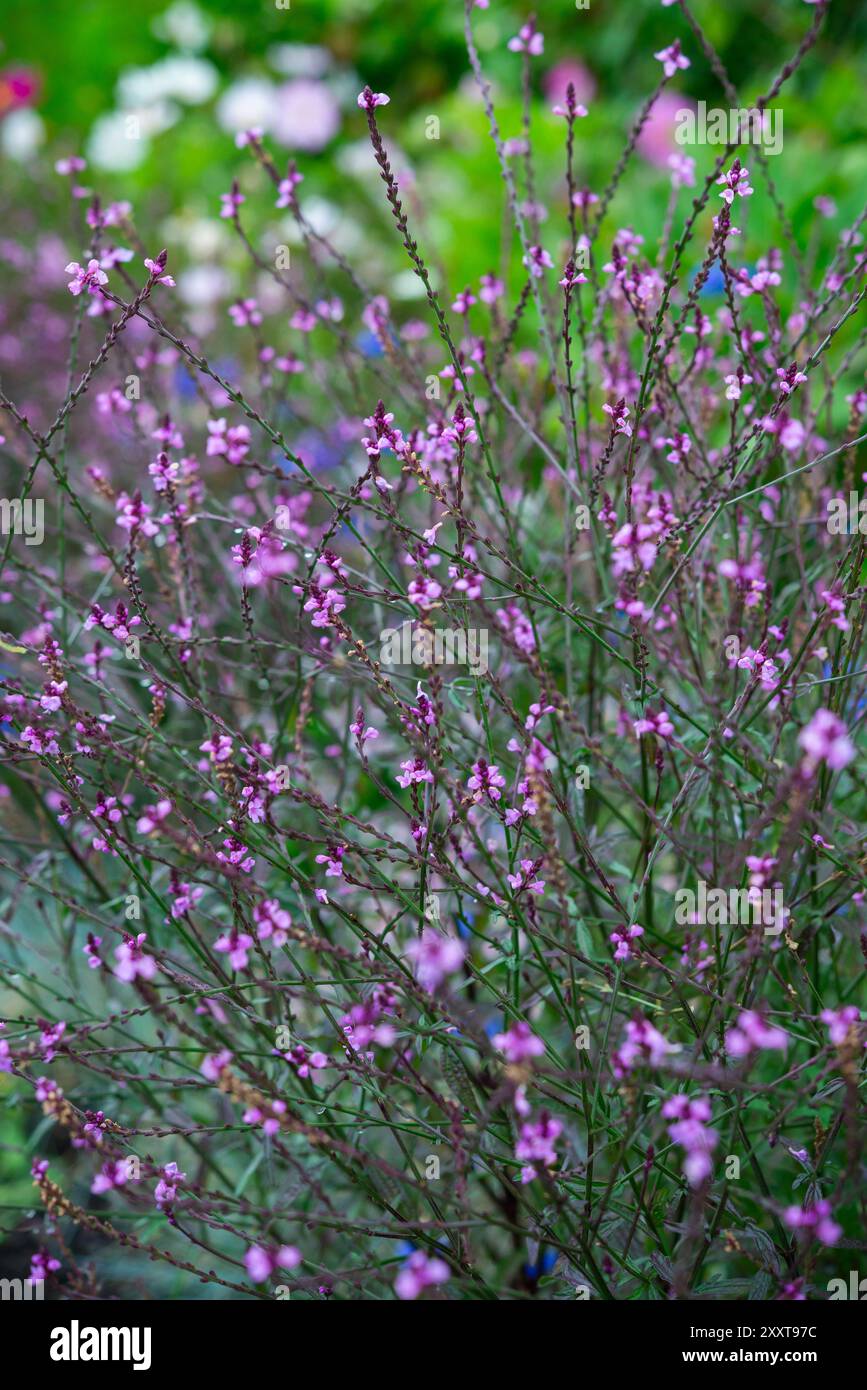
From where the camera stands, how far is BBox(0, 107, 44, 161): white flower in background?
462 cm

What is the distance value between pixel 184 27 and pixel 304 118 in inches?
48.1

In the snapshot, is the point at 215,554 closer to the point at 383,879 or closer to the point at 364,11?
the point at 383,879

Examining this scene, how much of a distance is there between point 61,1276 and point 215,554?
1.28 meters

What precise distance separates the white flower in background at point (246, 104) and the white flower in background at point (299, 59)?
0.11 metres

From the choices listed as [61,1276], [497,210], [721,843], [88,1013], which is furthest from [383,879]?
[497,210]

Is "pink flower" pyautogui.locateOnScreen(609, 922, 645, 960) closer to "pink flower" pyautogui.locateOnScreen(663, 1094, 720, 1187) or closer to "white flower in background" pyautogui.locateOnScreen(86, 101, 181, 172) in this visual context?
"pink flower" pyautogui.locateOnScreen(663, 1094, 720, 1187)

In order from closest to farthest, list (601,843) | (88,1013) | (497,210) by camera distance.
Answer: (601,843), (88,1013), (497,210)

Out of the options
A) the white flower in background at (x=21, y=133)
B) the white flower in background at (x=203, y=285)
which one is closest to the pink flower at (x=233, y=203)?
the white flower in background at (x=203, y=285)

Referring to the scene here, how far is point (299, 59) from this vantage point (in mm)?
5379

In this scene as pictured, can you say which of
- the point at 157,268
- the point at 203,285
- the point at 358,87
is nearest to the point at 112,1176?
the point at 157,268

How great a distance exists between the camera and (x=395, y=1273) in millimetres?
1597

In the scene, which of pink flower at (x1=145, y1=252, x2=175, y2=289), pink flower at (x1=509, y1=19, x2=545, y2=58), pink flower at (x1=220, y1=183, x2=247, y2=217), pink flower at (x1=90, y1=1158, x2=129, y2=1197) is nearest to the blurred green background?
pink flower at (x1=509, y1=19, x2=545, y2=58)

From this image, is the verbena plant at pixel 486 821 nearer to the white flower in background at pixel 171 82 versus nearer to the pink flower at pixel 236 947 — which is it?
the pink flower at pixel 236 947

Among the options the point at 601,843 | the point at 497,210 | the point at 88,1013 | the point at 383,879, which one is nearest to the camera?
the point at 383,879
